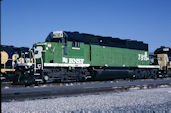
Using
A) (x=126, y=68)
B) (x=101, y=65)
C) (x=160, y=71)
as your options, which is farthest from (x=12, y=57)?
(x=160, y=71)

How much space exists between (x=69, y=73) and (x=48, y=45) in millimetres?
2675

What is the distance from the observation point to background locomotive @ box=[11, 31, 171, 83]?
16562mm

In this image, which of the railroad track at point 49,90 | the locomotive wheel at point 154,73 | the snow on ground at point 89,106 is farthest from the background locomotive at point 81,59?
the snow on ground at point 89,106

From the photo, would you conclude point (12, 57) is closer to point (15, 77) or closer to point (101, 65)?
point (15, 77)

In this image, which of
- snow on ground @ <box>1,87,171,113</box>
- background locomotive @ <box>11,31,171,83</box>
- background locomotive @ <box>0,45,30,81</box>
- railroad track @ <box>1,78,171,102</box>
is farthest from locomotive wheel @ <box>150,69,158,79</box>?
snow on ground @ <box>1,87,171,113</box>

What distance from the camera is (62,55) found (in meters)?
17.8

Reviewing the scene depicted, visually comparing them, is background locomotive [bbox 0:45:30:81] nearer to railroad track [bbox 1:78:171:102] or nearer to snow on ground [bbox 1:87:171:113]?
railroad track [bbox 1:78:171:102]

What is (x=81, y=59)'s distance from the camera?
19219mm

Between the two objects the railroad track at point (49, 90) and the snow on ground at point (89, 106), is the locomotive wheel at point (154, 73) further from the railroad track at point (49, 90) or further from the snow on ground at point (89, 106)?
the snow on ground at point (89, 106)

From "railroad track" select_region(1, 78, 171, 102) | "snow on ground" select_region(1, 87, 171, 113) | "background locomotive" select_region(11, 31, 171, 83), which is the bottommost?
"railroad track" select_region(1, 78, 171, 102)

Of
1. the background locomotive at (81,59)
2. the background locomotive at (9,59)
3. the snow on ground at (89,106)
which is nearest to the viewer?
the snow on ground at (89,106)

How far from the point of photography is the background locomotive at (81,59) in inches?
652

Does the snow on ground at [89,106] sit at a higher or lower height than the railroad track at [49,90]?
higher

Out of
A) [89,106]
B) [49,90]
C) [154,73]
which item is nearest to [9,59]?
[49,90]
